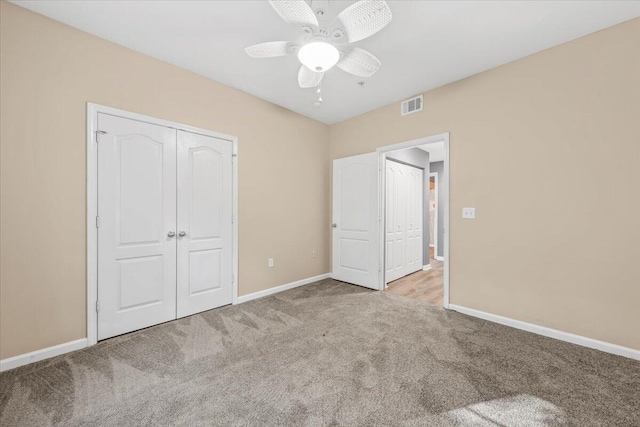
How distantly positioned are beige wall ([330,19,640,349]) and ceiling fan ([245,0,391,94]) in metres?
1.73

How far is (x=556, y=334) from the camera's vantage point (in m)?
2.46

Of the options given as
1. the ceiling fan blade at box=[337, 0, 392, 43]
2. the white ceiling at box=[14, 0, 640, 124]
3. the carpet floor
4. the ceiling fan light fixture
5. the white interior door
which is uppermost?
the white ceiling at box=[14, 0, 640, 124]

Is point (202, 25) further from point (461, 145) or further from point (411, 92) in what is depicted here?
point (461, 145)

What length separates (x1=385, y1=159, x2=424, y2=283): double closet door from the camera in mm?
4363

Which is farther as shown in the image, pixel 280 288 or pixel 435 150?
pixel 435 150

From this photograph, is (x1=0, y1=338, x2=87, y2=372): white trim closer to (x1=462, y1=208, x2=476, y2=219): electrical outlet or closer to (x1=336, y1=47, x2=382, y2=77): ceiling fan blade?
(x1=336, y1=47, x2=382, y2=77): ceiling fan blade

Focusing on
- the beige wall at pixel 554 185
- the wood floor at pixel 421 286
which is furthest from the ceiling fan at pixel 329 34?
the wood floor at pixel 421 286

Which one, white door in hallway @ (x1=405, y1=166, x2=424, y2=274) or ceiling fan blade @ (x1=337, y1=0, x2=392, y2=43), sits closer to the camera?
ceiling fan blade @ (x1=337, y1=0, x2=392, y2=43)

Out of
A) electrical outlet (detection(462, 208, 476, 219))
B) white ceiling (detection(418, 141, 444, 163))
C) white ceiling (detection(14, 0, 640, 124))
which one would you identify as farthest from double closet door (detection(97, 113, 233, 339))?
white ceiling (detection(418, 141, 444, 163))

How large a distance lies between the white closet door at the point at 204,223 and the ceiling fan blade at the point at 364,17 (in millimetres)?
2152

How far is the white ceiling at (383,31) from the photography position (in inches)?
A: 79.8

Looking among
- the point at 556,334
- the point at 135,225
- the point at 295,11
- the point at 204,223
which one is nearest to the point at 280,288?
the point at 204,223

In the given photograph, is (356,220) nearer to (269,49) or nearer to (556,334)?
(556,334)

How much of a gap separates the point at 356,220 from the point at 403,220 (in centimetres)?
108
